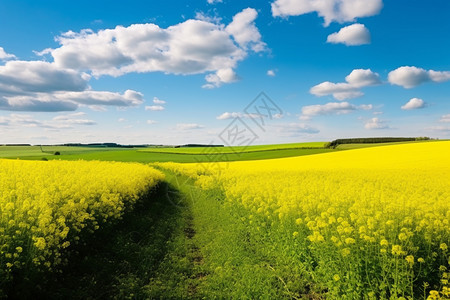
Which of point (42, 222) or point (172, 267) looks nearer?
point (42, 222)

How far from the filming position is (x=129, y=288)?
253 inches

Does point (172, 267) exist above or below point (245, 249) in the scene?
below

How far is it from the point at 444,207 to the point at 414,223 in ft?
7.15

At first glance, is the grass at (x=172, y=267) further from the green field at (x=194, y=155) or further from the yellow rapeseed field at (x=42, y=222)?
the green field at (x=194, y=155)

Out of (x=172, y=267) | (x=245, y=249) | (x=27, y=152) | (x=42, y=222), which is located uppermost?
(x=27, y=152)

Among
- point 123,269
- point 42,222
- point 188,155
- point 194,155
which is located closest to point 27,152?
point 188,155

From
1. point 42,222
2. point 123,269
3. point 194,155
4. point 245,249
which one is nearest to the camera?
point 42,222

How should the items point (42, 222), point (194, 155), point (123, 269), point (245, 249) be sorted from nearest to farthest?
point (42, 222) < point (123, 269) < point (245, 249) < point (194, 155)

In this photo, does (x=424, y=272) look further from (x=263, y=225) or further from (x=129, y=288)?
(x=129, y=288)

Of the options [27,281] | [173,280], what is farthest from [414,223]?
[27,281]

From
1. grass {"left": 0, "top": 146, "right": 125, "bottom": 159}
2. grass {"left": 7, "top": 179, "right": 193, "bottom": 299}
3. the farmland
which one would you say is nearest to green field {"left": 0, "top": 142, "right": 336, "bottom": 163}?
grass {"left": 0, "top": 146, "right": 125, "bottom": 159}

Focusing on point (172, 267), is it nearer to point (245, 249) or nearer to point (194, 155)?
point (245, 249)

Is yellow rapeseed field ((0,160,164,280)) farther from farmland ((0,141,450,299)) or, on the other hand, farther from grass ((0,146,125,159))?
grass ((0,146,125,159))

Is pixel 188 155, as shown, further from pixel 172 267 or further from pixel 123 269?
pixel 123 269
